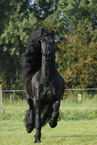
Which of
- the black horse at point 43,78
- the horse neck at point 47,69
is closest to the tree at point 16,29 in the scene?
the black horse at point 43,78

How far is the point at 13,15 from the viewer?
22.3 m

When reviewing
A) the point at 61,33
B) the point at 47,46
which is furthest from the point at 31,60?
the point at 61,33

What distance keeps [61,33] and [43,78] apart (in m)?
16.3

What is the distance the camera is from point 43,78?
580cm

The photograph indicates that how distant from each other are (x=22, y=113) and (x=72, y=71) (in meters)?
7.16

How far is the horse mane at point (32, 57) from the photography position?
601cm

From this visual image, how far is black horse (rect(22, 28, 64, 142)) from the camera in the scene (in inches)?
224

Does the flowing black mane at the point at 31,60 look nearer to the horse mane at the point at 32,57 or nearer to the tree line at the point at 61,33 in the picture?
the horse mane at the point at 32,57

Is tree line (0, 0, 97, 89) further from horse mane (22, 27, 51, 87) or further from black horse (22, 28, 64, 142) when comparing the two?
black horse (22, 28, 64, 142)

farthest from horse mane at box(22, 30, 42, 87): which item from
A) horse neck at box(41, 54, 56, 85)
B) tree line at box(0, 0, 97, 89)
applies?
tree line at box(0, 0, 97, 89)

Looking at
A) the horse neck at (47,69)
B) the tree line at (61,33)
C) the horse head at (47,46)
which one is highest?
the horse head at (47,46)

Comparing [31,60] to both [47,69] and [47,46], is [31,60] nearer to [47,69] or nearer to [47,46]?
[47,69]

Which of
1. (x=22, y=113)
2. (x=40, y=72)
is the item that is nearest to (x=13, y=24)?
(x=22, y=113)

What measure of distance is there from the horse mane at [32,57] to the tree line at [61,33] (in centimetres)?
1228
